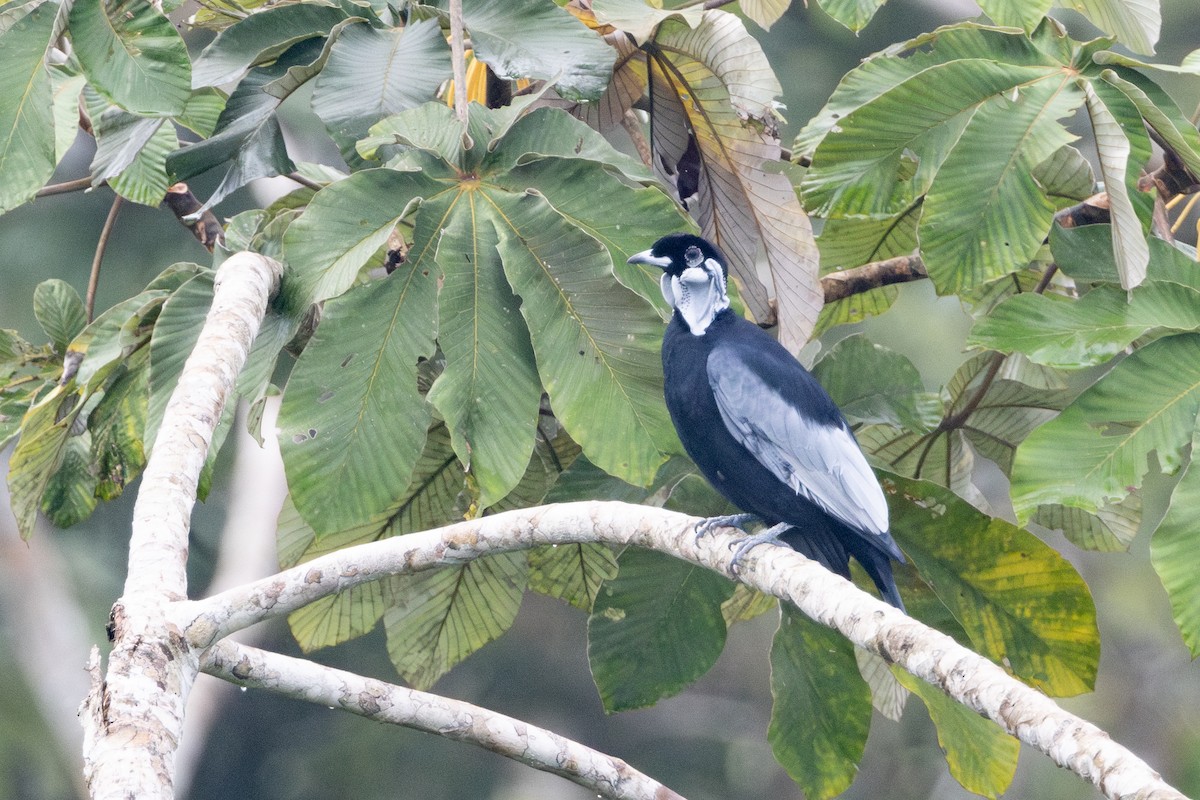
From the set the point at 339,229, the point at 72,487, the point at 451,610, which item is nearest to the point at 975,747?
the point at 451,610

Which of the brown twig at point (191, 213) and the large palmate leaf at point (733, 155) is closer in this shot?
the large palmate leaf at point (733, 155)

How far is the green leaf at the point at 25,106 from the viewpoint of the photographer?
2160 mm

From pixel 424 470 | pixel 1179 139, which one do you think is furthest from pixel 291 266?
pixel 1179 139

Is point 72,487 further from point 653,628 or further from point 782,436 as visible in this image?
point 782,436

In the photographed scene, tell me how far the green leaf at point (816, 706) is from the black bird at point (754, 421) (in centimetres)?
16

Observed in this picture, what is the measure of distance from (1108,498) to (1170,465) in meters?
0.11

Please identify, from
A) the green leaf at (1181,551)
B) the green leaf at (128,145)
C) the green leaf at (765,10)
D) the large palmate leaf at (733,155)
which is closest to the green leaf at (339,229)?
the green leaf at (128,145)

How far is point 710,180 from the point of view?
2848 millimetres

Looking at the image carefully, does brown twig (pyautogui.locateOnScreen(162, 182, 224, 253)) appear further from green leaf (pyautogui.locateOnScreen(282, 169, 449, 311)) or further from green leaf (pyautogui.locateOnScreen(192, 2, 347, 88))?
green leaf (pyautogui.locateOnScreen(282, 169, 449, 311))

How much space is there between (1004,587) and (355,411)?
1.21 metres

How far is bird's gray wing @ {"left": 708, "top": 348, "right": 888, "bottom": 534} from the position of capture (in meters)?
2.42

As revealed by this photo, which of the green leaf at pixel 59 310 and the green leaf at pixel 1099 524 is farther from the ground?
the green leaf at pixel 59 310

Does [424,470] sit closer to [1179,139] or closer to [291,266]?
[291,266]

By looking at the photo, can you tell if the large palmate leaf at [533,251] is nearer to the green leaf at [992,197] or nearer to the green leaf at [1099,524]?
the green leaf at [992,197]
